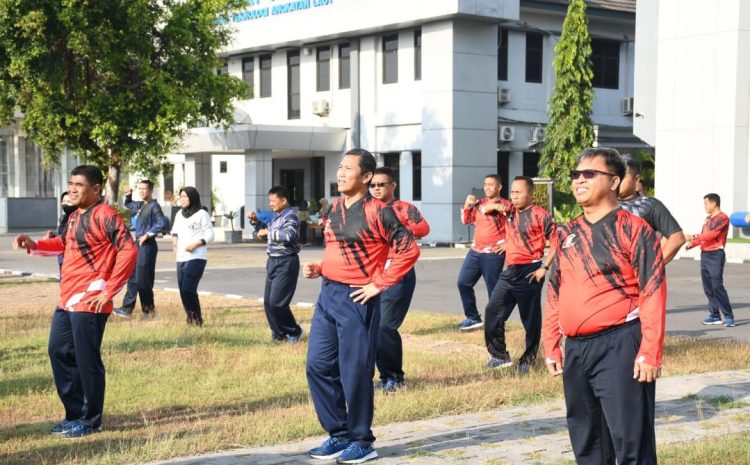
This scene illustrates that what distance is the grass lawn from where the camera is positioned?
7121 millimetres

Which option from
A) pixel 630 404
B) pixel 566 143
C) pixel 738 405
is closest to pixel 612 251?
pixel 630 404

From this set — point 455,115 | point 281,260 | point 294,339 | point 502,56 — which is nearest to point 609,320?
point 281,260

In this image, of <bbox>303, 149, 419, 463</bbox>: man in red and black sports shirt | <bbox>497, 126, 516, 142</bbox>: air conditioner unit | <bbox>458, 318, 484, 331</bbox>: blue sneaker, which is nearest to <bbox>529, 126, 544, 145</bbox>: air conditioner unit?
<bbox>497, 126, 516, 142</bbox>: air conditioner unit

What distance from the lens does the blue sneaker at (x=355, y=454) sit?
648 cm

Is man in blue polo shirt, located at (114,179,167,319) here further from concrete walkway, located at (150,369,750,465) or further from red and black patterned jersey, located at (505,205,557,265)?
concrete walkway, located at (150,369,750,465)

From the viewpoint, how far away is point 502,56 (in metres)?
35.1

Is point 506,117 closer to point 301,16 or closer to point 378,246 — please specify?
point 301,16

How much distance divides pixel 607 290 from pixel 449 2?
2756 centimetres

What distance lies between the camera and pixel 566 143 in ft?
114

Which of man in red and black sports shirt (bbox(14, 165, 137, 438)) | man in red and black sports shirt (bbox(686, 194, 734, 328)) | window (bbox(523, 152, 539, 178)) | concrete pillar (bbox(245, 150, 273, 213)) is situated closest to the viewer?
man in red and black sports shirt (bbox(14, 165, 137, 438))

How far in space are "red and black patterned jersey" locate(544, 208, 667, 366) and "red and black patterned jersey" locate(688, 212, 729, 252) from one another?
30.0 feet

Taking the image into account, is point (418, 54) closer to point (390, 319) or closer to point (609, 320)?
point (390, 319)

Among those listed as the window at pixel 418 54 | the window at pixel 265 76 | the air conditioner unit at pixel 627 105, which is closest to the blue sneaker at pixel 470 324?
the window at pixel 418 54

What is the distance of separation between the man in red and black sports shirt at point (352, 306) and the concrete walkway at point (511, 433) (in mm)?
284
